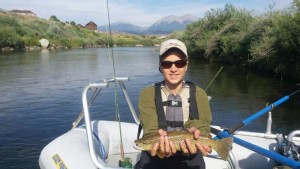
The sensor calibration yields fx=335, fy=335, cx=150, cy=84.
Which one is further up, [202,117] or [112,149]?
[202,117]

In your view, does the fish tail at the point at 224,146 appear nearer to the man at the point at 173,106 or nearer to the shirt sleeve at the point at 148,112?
the man at the point at 173,106

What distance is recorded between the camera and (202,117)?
2994 millimetres

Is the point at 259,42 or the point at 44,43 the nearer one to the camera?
the point at 259,42

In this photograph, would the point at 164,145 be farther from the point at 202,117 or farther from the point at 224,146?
the point at 202,117

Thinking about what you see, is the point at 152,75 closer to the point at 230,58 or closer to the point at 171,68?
the point at 230,58

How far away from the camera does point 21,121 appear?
10820 millimetres

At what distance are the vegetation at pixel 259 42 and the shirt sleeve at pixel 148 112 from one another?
634 inches

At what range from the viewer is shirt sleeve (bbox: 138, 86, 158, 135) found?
9.60 feet

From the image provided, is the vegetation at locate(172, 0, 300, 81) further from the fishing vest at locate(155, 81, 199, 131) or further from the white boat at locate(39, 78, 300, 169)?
the fishing vest at locate(155, 81, 199, 131)

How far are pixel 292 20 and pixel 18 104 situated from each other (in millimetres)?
14239

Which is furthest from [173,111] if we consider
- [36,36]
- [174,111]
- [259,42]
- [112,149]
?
[36,36]

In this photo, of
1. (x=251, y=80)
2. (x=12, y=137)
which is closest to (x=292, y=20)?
(x=251, y=80)

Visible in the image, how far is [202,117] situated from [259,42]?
67.1 ft

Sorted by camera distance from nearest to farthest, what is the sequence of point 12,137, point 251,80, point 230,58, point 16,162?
point 16,162
point 12,137
point 251,80
point 230,58
